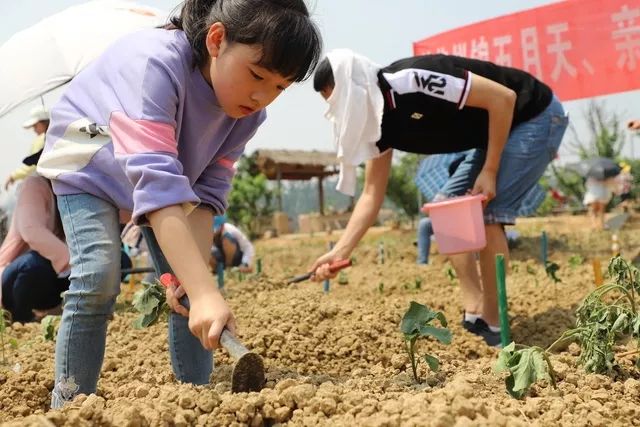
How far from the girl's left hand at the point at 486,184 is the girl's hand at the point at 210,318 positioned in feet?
5.87

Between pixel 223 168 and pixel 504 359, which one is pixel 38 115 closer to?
pixel 223 168

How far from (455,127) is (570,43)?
4.73m

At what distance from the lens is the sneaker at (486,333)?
121 inches

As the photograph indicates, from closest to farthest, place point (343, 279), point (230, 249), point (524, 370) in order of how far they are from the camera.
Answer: point (524, 370) → point (343, 279) → point (230, 249)

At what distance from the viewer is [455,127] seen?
3.09m

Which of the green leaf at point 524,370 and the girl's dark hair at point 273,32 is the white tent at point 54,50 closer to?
the girl's dark hair at point 273,32

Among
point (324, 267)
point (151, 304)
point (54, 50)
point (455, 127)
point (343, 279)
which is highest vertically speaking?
point (54, 50)

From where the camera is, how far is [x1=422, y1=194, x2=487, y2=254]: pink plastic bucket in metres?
2.86

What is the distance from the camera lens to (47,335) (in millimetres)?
3014

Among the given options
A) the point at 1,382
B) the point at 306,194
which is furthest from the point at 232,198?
the point at 306,194

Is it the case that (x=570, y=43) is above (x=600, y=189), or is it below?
above

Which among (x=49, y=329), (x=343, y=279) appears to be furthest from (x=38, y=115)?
(x=343, y=279)

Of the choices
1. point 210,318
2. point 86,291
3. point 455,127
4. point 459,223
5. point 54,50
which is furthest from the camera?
point 54,50

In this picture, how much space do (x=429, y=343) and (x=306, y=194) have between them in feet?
144
